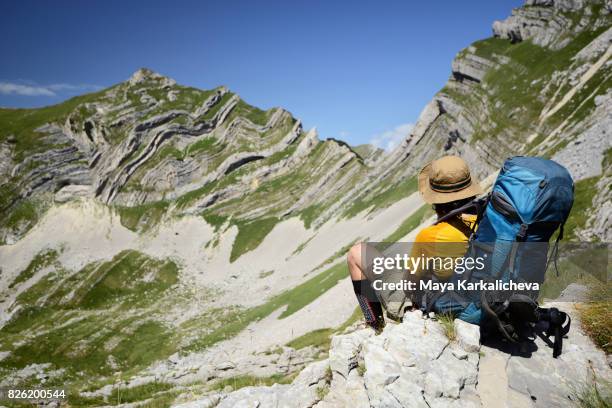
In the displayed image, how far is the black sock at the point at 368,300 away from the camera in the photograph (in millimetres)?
7871

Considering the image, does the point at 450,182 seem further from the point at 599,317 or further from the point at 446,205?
the point at 599,317

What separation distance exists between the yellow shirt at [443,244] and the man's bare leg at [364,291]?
1509 millimetres

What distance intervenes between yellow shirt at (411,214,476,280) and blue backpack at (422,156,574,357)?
0.18 m

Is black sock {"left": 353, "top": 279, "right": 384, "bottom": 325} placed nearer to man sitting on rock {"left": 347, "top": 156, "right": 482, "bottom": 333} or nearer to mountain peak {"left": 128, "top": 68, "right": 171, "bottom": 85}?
man sitting on rock {"left": 347, "top": 156, "right": 482, "bottom": 333}

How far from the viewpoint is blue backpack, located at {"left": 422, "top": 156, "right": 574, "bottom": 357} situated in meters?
5.48

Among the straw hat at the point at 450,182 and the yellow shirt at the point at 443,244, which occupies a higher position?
the straw hat at the point at 450,182

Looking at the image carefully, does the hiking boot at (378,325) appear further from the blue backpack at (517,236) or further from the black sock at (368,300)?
the blue backpack at (517,236)

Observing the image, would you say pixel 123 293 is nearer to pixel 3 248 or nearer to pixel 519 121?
pixel 3 248

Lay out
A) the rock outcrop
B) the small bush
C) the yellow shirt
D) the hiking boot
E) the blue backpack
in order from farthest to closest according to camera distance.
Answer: the hiking boot, the small bush, the yellow shirt, the rock outcrop, the blue backpack

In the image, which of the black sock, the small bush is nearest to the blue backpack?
the small bush

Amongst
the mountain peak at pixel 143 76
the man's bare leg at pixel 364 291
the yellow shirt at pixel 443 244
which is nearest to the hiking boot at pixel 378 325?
the man's bare leg at pixel 364 291

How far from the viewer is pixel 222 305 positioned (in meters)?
51.3

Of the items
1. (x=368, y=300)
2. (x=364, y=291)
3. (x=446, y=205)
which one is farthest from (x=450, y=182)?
(x=368, y=300)

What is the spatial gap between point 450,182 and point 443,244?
47.9 inches
